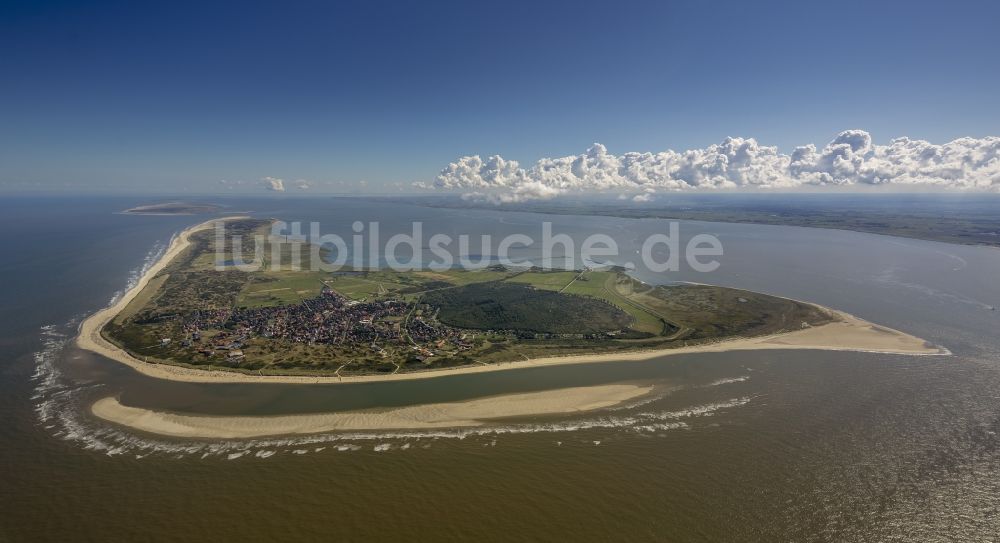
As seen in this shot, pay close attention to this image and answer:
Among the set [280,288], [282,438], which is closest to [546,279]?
[280,288]

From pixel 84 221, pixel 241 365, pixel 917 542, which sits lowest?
pixel 917 542

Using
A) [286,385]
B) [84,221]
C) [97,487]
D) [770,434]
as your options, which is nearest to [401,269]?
[286,385]

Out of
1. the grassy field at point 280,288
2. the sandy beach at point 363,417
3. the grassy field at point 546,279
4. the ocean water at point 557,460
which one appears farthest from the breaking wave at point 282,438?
the grassy field at point 546,279

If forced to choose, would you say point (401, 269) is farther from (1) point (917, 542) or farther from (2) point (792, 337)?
(1) point (917, 542)

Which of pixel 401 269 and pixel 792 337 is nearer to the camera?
pixel 792 337

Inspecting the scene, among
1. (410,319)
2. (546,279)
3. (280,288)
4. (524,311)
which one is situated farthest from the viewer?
(546,279)

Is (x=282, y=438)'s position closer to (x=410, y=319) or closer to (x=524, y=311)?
(x=410, y=319)

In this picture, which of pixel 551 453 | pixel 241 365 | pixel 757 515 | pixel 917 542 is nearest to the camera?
pixel 917 542
